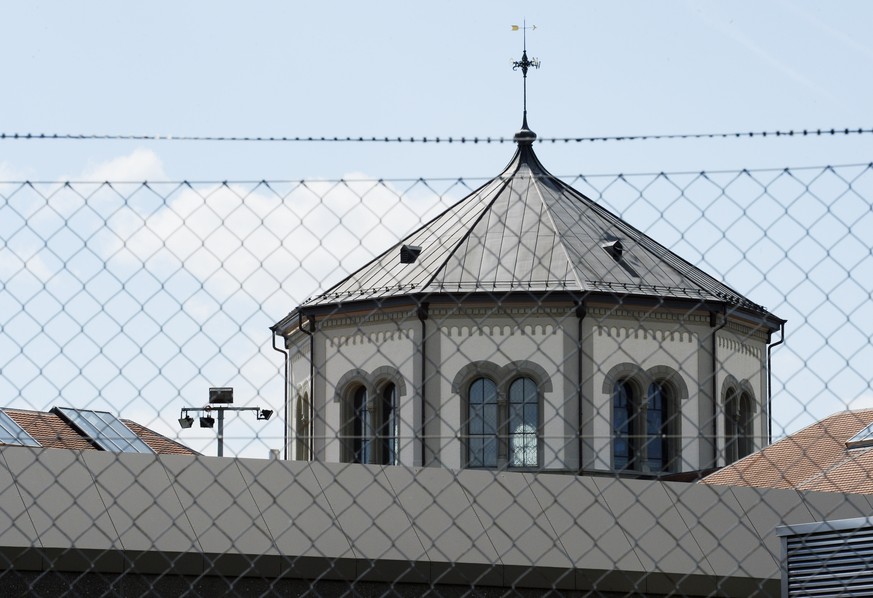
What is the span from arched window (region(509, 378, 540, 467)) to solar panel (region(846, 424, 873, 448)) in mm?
5042

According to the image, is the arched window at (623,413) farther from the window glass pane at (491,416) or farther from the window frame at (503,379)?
the window glass pane at (491,416)

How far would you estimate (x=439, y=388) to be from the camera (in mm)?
27906

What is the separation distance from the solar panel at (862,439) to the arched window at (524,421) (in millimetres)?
5042

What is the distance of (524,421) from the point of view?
2730 centimetres

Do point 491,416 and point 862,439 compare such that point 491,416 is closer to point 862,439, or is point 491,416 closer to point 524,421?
point 524,421

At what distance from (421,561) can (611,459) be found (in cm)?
1774

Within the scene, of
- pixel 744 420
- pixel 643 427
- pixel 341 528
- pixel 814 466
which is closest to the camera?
pixel 341 528

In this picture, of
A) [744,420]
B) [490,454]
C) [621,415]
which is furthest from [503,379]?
[744,420]

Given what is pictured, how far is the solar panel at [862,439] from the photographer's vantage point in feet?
74.5

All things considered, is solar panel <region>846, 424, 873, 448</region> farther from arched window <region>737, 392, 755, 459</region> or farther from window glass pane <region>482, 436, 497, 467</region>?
window glass pane <region>482, 436, 497, 467</region>

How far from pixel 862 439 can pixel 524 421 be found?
611 cm

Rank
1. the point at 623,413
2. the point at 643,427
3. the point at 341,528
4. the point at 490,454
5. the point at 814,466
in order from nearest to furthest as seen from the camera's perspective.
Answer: the point at 341,528 → the point at 814,466 → the point at 490,454 → the point at 623,413 → the point at 643,427

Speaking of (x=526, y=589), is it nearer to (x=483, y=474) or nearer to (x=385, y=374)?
(x=483, y=474)

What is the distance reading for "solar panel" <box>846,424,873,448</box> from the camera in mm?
22719
